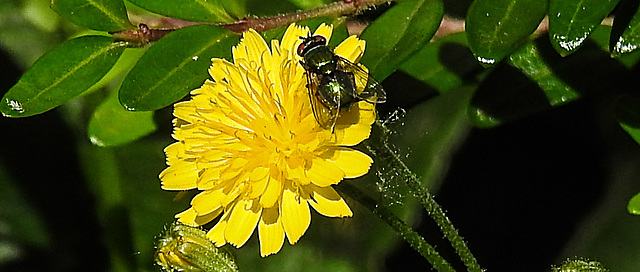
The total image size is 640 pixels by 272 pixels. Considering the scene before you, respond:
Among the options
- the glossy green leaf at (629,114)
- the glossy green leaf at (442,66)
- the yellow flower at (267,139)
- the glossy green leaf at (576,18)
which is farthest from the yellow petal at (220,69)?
the glossy green leaf at (629,114)

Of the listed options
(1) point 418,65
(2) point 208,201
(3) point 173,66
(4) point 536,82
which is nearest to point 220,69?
(3) point 173,66

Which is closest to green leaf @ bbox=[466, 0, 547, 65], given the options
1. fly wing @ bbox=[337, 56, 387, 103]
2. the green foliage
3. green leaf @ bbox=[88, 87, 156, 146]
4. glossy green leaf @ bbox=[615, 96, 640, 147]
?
the green foliage

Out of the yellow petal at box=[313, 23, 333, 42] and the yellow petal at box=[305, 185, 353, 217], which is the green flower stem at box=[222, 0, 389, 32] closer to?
the yellow petal at box=[313, 23, 333, 42]

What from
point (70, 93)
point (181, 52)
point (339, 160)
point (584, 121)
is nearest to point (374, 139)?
point (339, 160)

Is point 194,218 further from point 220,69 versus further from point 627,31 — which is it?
point 627,31

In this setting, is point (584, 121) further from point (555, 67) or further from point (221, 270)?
point (221, 270)
